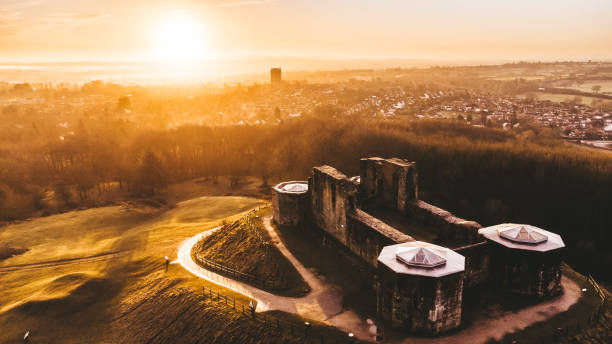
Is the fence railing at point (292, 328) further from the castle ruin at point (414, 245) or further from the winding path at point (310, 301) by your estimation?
the castle ruin at point (414, 245)

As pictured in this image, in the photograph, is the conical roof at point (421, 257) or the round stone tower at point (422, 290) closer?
the round stone tower at point (422, 290)

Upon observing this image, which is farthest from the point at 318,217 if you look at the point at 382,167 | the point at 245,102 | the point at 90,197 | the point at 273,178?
the point at 245,102

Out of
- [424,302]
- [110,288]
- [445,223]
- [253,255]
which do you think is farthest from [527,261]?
[110,288]

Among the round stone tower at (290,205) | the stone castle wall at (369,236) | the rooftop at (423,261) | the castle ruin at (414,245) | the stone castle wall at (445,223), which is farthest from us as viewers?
the round stone tower at (290,205)

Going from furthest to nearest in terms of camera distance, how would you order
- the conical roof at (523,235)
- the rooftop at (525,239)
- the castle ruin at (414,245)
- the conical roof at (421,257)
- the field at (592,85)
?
1. the field at (592,85)
2. the conical roof at (523,235)
3. the rooftop at (525,239)
4. the conical roof at (421,257)
5. the castle ruin at (414,245)

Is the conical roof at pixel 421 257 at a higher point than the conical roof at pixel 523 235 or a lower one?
higher

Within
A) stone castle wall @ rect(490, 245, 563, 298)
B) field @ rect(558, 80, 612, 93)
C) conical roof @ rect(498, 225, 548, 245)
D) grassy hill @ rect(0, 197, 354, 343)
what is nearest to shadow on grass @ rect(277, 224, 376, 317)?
grassy hill @ rect(0, 197, 354, 343)

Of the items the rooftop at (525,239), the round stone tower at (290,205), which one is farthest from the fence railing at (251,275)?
the rooftop at (525,239)

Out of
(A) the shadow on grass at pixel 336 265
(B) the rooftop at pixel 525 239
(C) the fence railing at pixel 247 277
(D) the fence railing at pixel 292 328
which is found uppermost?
(B) the rooftop at pixel 525 239
